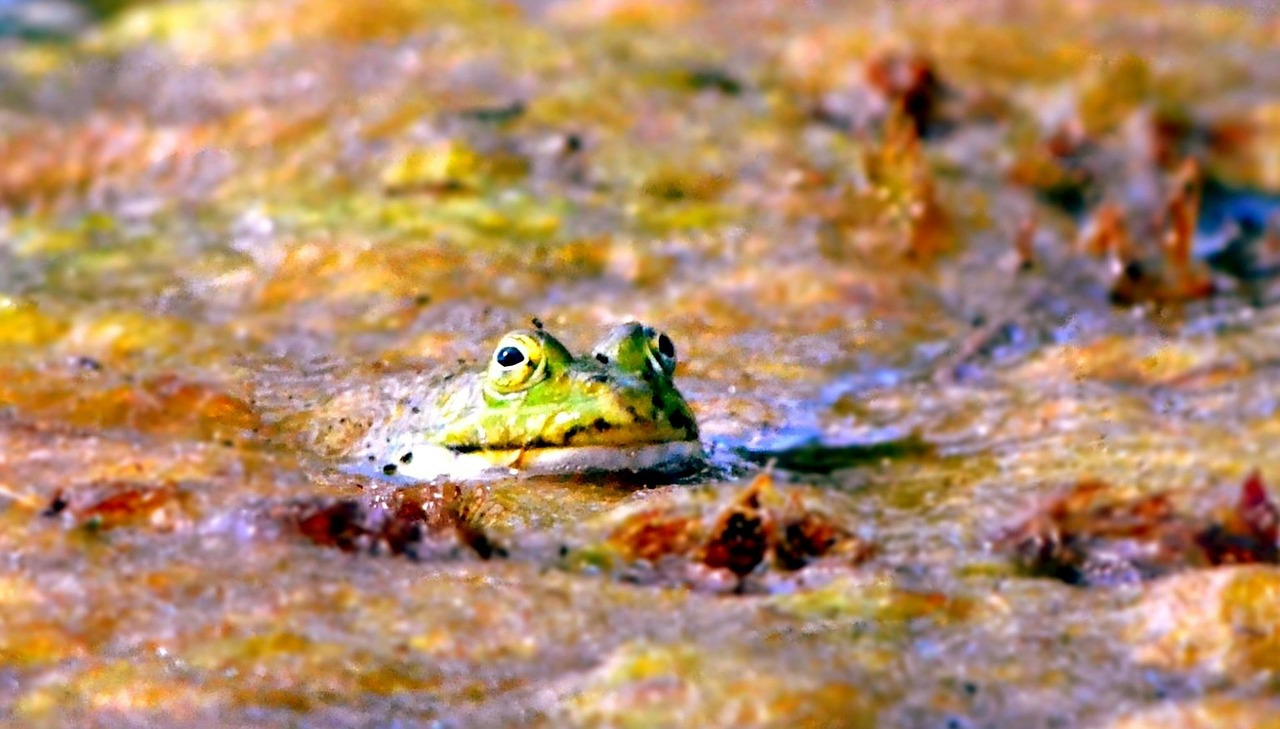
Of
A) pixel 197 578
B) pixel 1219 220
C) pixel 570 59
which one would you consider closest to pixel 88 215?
pixel 570 59

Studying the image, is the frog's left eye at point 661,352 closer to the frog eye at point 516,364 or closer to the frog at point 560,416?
the frog at point 560,416

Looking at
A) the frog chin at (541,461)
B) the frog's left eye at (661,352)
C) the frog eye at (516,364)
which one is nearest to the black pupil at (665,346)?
the frog's left eye at (661,352)

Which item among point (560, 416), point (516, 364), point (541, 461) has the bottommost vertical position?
point (541, 461)

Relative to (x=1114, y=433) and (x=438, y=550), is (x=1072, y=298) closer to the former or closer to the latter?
(x=1114, y=433)

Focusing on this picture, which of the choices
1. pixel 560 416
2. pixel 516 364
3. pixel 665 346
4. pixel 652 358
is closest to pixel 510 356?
pixel 516 364

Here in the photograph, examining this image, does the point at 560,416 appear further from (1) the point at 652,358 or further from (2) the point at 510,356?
(1) the point at 652,358

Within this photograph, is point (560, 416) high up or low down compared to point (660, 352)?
down

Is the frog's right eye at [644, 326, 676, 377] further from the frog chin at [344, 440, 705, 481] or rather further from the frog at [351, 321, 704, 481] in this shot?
the frog chin at [344, 440, 705, 481]
